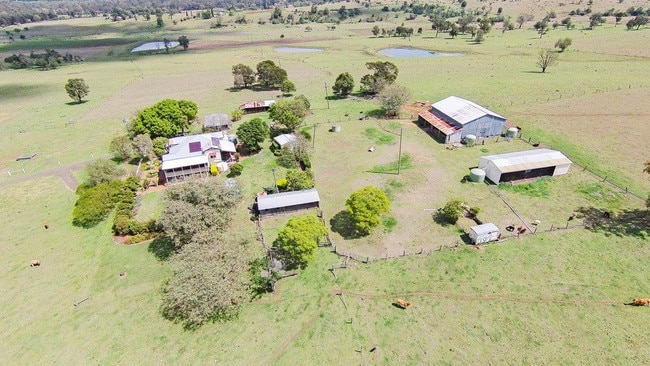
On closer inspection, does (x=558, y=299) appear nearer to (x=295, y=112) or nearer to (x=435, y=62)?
(x=295, y=112)

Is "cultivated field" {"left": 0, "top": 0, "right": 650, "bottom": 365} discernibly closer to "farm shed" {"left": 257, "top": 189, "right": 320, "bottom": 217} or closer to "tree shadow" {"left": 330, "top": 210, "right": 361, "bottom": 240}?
"tree shadow" {"left": 330, "top": 210, "right": 361, "bottom": 240}

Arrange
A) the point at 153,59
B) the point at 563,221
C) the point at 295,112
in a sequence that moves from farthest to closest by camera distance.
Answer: the point at 153,59
the point at 295,112
the point at 563,221

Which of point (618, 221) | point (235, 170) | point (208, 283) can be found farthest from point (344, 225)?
point (618, 221)

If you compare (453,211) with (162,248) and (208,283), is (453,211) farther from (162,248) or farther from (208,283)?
(162,248)

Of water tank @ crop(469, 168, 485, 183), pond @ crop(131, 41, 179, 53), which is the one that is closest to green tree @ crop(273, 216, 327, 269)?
water tank @ crop(469, 168, 485, 183)

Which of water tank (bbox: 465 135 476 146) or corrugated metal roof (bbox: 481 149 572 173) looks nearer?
corrugated metal roof (bbox: 481 149 572 173)

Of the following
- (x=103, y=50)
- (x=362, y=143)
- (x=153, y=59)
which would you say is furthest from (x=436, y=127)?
(x=103, y=50)

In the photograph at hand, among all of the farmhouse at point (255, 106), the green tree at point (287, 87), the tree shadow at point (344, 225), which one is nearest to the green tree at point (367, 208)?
the tree shadow at point (344, 225)
